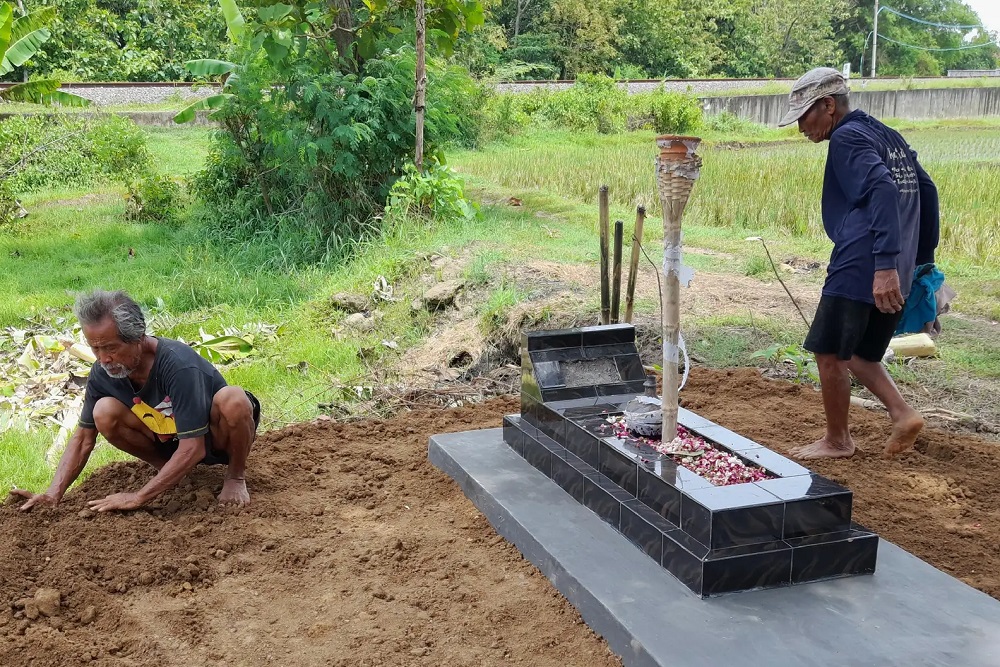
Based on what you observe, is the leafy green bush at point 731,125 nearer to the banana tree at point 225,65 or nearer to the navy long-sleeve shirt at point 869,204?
the banana tree at point 225,65

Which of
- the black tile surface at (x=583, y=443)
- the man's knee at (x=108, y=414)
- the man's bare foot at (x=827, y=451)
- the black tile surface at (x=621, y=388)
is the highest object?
the man's knee at (x=108, y=414)

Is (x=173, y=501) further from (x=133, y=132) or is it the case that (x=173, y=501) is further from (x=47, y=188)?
(x=47, y=188)

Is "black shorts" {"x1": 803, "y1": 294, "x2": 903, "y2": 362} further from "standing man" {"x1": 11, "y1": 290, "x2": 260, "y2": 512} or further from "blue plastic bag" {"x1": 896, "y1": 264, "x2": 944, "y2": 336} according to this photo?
"standing man" {"x1": 11, "y1": 290, "x2": 260, "y2": 512}

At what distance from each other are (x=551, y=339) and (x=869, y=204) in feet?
5.17

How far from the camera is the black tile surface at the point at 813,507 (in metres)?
3.02

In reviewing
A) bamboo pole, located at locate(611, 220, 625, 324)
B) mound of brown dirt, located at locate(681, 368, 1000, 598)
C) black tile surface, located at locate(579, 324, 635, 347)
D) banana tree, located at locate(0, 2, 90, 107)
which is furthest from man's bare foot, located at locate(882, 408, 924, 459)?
banana tree, located at locate(0, 2, 90, 107)

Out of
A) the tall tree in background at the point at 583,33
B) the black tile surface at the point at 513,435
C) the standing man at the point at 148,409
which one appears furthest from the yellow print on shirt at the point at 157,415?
the tall tree in background at the point at 583,33

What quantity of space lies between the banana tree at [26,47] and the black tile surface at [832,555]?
10477 mm

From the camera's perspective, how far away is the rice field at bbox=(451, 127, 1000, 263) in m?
10.3

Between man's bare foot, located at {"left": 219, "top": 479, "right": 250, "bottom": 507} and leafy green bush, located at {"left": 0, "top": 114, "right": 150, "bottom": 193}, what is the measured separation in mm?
10104

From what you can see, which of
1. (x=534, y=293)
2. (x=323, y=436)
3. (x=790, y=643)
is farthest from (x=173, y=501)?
(x=534, y=293)

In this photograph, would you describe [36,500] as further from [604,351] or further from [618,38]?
[618,38]

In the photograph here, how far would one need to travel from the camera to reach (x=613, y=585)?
3055 mm

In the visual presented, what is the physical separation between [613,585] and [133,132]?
1265cm
